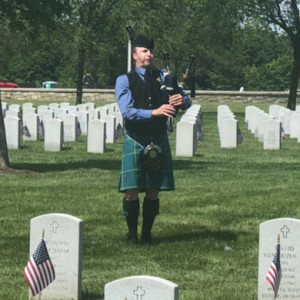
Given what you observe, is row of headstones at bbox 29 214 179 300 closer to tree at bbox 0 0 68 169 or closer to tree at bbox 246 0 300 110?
tree at bbox 0 0 68 169

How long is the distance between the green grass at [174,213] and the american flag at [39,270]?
67 centimetres

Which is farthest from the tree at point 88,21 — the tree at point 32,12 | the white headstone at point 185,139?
the tree at point 32,12

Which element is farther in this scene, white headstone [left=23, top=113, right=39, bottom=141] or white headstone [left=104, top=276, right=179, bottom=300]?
white headstone [left=23, top=113, right=39, bottom=141]

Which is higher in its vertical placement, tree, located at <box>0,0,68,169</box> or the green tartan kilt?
tree, located at <box>0,0,68,169</box>

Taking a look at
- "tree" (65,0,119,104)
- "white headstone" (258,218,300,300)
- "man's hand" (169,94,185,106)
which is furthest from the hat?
"tree" (65,0,119,104)

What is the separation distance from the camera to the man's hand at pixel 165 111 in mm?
9961

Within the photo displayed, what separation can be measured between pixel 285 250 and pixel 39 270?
1789mm

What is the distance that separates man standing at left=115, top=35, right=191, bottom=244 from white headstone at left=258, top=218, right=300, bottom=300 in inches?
93.6

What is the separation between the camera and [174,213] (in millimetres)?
13023

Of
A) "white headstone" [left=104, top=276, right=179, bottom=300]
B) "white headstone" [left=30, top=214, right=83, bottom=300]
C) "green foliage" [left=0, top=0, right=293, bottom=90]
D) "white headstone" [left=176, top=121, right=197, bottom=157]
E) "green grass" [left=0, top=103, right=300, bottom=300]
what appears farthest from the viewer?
"green foliage" [left=0, top=0, right=293, bottom=90]

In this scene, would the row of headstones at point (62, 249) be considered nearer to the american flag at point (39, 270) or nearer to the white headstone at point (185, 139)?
the american flag at point (39, 270)

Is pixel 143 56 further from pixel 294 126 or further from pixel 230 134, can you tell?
pixel 294 126

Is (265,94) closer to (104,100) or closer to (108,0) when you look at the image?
(104,100)

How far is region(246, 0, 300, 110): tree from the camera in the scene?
46.6 meters
